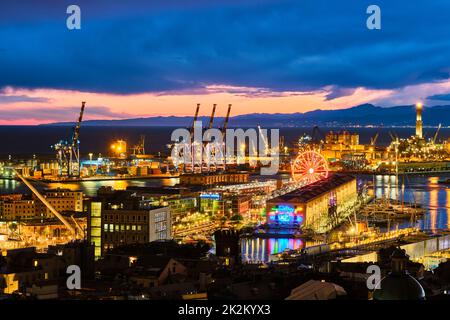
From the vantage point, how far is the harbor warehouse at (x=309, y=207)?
734 inches

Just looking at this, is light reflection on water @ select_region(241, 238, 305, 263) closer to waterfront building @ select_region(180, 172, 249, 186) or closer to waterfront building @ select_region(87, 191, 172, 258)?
waterfront building @ select_region(87, 191, 172, 258)

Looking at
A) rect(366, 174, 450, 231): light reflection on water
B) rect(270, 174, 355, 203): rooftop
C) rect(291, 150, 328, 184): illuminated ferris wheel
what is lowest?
rect(366, 174, 450, 231): light reflection on water

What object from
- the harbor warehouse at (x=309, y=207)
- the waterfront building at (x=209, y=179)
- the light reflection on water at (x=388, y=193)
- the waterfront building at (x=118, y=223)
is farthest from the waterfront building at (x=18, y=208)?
the waterfront building at (x=209, y=179)

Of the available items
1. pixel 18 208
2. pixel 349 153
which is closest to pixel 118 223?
pixel 18 208

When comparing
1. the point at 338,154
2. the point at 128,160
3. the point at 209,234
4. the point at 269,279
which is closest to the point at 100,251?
the point at 209,234

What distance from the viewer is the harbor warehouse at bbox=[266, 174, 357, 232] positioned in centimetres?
1866

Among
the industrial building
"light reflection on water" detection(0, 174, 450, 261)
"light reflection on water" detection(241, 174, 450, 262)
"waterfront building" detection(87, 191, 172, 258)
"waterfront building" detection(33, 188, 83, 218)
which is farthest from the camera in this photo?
the industrial building

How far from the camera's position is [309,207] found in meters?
19.3

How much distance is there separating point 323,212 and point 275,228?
2988mm

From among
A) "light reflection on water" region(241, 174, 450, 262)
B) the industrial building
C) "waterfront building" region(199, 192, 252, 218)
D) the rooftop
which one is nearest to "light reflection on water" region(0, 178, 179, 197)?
"light reflection on water" region(241, 174, 450, 262)

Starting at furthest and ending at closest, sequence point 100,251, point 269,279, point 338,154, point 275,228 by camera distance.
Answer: point 338,154 < point 275,228 < point 100,251 < point 269,279

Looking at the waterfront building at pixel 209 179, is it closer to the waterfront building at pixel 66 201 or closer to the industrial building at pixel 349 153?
the waterfront building at pixel 66 201

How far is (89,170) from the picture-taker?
4028 cm

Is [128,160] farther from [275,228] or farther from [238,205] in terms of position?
[275,228]
